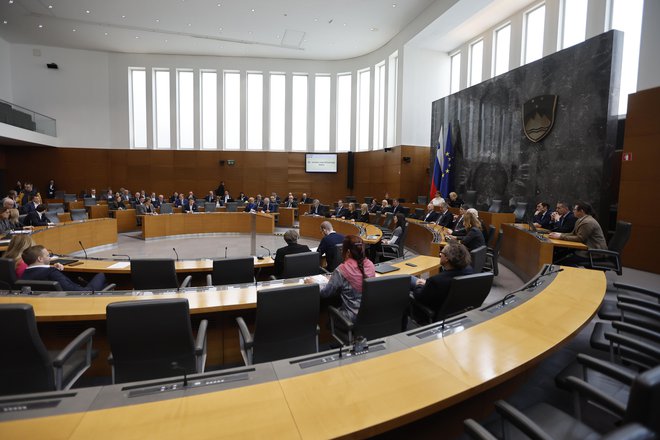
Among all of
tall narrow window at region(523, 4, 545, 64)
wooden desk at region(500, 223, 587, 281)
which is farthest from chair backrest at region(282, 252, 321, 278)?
tall narrow window at region(523, 4, 545, 64)

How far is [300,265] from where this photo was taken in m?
3.89

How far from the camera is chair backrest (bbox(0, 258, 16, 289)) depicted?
336 centimetres

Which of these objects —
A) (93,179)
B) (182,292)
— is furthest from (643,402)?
(93,179)

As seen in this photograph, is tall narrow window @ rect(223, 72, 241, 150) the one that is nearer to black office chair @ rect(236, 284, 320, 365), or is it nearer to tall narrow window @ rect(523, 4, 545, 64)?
tall narrow window @ rect(523, 4, 545, 64)

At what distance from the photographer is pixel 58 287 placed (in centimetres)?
314

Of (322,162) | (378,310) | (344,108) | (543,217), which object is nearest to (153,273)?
(378,310)

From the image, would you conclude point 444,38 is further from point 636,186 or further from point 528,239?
point 528,239

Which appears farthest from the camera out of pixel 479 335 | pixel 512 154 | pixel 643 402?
pixel 512 154

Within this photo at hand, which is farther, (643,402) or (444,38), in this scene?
(444,38)

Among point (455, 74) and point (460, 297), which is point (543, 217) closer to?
point (460, 297)

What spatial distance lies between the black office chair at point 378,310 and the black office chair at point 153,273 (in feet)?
6.37

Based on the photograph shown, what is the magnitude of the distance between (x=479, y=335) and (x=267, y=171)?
16126 millimetres

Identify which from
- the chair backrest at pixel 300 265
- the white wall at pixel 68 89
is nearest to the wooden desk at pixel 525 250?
the chair backrest at pixel 300 265

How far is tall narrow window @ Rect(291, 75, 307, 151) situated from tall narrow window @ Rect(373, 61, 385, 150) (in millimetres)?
3417
